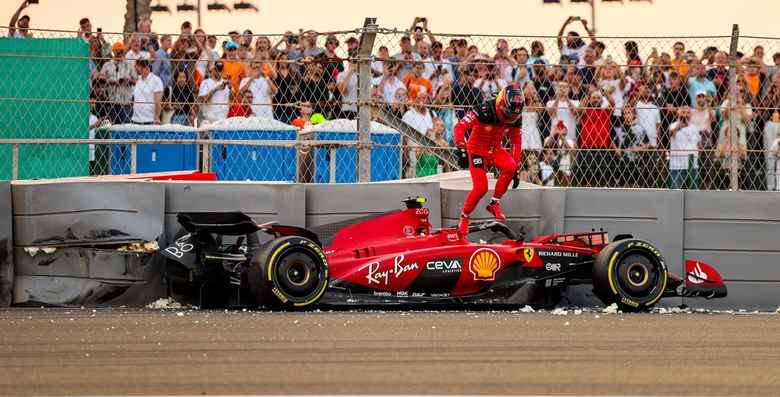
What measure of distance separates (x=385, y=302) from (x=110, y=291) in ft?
6.45

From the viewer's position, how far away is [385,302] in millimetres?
11102

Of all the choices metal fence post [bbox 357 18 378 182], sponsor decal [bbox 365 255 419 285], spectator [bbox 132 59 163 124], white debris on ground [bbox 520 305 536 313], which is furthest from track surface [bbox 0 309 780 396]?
spectator [bbox 132 59 163 124]

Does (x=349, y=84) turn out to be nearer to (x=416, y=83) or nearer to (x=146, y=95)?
(x=416, y=83)

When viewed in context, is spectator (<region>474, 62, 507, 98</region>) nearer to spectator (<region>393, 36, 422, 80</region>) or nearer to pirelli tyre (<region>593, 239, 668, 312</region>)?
spectator (<region>393, 36, 422, 80</region>)

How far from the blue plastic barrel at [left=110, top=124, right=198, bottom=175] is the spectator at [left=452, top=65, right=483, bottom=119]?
2.45 m

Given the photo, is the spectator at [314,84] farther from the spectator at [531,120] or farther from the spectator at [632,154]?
the spectator at [632,154]

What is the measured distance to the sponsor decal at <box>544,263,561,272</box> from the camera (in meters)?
11.6

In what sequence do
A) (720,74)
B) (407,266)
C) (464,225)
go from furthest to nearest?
(720,74) < (464,225) < (407,266)

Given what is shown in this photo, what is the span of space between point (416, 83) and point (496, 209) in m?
1.68

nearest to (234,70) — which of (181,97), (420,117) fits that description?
(181,97)

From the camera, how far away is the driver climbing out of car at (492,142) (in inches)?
465

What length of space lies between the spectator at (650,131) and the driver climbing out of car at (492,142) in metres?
1.29

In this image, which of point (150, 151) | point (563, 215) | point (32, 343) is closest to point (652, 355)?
point (32, 343)

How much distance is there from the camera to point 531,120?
13.5 m
